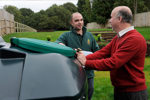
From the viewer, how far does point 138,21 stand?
28.4 metres

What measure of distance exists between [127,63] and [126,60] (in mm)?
134

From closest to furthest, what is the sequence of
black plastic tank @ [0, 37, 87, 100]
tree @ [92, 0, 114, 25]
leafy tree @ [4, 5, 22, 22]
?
black plastic tank @ [0, 37, 87, 100], tree @ [92, 0, 114, 25], leafy tree @ [4, 5, 22, 22]

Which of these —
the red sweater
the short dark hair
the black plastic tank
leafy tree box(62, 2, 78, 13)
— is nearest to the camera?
the black plastic tank

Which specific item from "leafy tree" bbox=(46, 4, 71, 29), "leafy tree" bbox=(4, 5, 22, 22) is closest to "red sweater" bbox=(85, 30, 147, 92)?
"leafy tree" bbox=(46, 4, 71, 29)

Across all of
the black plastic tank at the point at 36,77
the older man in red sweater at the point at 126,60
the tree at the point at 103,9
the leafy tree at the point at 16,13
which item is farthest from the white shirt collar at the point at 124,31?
the leafy tree at the point at 16,13

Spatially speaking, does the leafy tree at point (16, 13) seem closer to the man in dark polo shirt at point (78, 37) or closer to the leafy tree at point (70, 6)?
the leafy tree at point (70, 6)

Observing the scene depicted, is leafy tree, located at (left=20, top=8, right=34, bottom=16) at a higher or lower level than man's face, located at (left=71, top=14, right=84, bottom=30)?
higher

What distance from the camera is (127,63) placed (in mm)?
1938

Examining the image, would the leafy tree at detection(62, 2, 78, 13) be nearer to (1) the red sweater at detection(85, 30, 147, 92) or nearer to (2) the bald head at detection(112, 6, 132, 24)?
(2) the bald head at detection(112, 6, 132, 24)

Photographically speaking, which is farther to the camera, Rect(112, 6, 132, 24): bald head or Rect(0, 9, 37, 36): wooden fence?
Rect(0, 9, 37, 36): wooden fence

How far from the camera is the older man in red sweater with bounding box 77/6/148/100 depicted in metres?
1.81

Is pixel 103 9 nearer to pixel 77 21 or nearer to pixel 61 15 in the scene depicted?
pixel 61 15

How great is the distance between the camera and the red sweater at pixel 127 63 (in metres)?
1.81

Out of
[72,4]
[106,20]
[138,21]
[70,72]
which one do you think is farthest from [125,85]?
[72,4]
